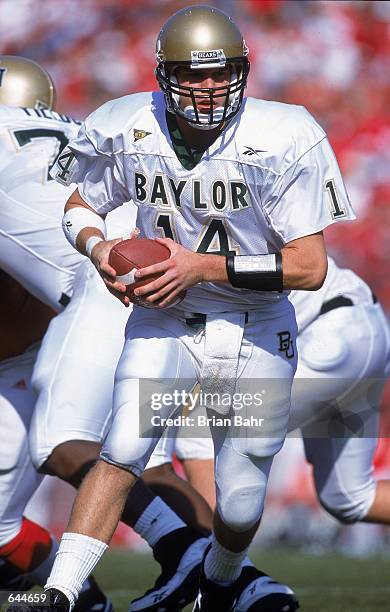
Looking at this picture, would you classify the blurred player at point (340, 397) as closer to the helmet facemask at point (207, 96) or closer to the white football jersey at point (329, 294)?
the white football jersey at point (329, 294)

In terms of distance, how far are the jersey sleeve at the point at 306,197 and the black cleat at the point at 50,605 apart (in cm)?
113

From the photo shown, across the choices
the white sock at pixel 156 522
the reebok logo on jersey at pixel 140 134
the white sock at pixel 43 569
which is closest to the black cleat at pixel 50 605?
the white sock at pixel 156 522

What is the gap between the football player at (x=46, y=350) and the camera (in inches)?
153

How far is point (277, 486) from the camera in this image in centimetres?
784

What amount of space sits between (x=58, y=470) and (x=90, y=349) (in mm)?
417

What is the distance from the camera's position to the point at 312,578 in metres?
5.46

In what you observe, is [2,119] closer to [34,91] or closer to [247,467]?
[34,91]

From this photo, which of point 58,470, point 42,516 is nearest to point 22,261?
point 58,470

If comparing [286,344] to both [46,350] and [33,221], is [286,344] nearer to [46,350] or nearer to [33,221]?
[46,350]

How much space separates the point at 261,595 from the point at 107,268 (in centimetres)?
115

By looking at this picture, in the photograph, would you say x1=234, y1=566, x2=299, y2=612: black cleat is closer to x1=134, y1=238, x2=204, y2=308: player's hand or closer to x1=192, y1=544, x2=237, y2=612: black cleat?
x1=192, y1=544, x2=237, y2=612: black cleat

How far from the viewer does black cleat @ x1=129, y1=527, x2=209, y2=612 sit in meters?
3.73

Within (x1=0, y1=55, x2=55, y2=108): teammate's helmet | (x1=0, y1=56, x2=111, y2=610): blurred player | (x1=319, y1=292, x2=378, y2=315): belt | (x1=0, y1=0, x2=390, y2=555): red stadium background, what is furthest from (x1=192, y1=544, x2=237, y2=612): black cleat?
(x1=0, y1=0, x2=390, y2=555): red stadium background

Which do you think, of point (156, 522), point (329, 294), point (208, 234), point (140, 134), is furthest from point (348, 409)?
point (140, 134)
